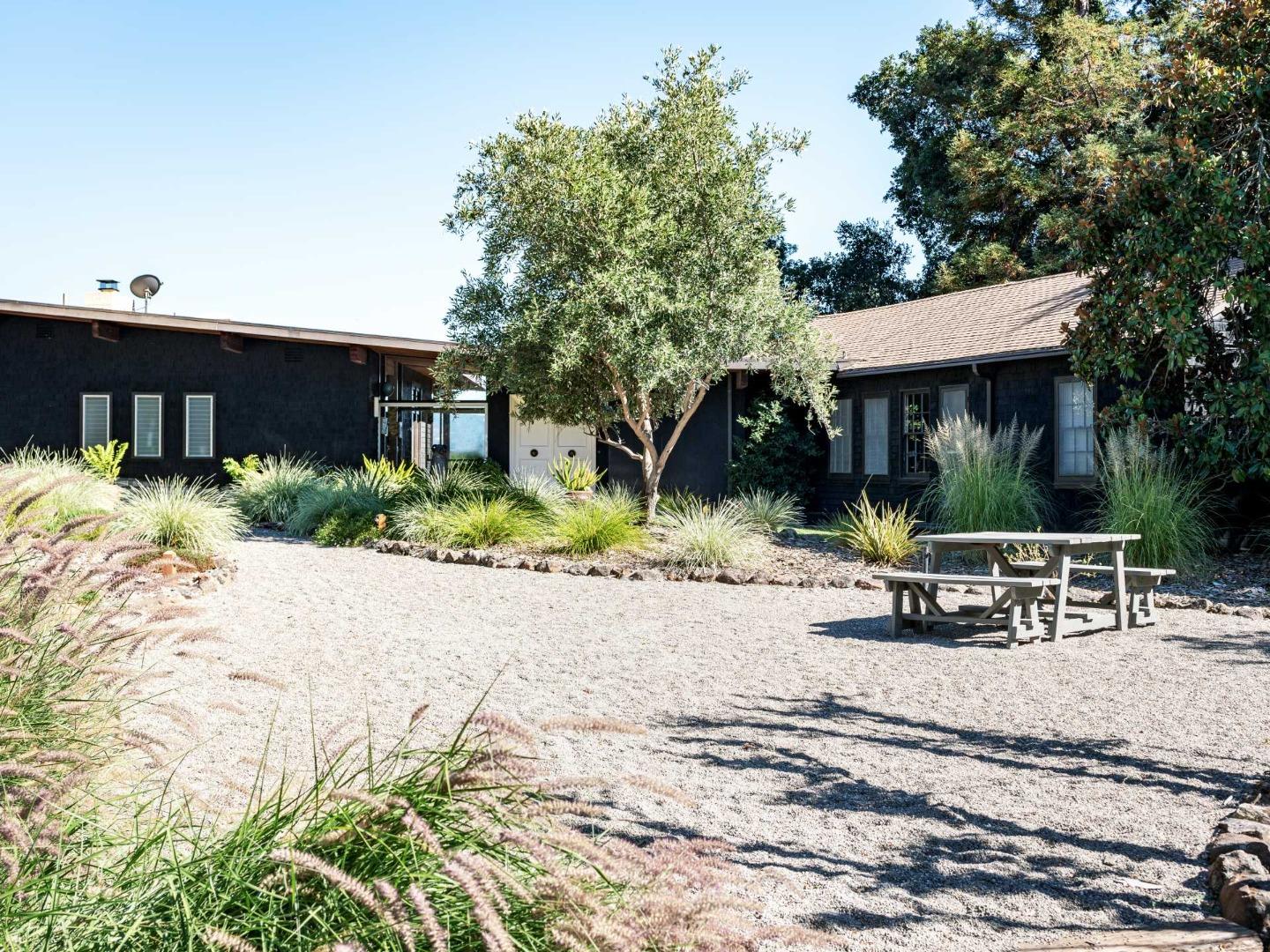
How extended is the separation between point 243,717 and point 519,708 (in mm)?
1364

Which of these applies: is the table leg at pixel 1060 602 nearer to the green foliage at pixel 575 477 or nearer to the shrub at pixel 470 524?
the shrub at pixel 470 524

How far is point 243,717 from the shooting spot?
202 inches

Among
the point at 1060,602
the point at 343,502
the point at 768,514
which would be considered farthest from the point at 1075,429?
the point at 343,502

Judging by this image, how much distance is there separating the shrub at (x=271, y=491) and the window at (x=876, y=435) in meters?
9.00

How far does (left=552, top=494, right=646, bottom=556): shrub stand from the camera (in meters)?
12.8

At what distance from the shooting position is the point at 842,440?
18672 millimetres

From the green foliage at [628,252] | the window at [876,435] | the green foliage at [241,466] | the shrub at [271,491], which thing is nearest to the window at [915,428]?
the window at [876,435]

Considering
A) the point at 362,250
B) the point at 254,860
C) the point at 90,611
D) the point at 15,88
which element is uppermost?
the point at 15,88

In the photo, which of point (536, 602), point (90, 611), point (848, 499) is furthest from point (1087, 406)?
point (90, 611)

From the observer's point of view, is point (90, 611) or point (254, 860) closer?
point (254, 860)

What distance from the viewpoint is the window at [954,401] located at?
16.3 meters

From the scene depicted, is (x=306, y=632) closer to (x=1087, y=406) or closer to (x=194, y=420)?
(x=1087, y=406)

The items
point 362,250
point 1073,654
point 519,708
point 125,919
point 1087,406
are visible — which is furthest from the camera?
point 1087,406

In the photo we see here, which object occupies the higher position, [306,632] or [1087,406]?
[1087,406]
